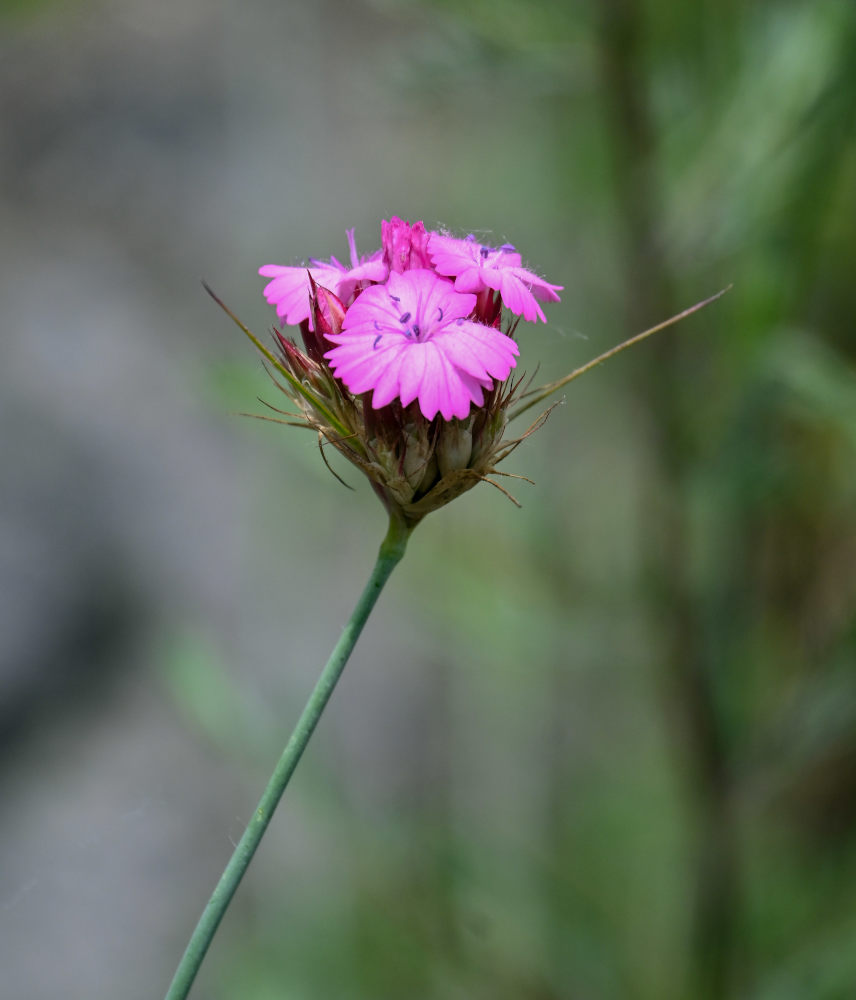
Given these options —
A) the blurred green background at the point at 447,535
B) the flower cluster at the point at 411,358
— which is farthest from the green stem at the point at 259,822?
the blurred green background at the point at 447,535

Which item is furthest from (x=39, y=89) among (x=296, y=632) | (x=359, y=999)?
(x=359, y=999)

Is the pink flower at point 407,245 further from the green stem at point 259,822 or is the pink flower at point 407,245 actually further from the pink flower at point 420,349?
the green stem at point 259,822

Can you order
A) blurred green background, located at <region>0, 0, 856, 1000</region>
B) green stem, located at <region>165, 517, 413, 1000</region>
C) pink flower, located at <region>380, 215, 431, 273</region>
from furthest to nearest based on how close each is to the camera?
blurred green background, located at <region>0, 0, 856, 1000</region> < pink flower, located at <region>380, 215, 431, 273</region> < green stem, located at <region>165, 517, 413, 1000</region>

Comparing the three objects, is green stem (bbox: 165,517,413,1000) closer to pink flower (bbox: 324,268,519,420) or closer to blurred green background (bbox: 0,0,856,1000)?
pink flower (bbox: 324,268,519,420)

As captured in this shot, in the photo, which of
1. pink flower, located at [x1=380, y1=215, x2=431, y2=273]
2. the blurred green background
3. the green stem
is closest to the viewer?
the green stem

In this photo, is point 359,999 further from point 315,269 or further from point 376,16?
point 376,16

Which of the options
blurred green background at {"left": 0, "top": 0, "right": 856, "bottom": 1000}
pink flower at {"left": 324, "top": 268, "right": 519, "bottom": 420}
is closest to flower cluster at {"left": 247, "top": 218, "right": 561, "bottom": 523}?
pink flower at {"left": 324, "top": 268, "right": 519, "bottom": 420}

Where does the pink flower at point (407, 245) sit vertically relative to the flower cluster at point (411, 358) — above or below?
above

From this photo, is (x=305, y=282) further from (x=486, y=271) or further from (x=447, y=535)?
(x=447, y=535)
